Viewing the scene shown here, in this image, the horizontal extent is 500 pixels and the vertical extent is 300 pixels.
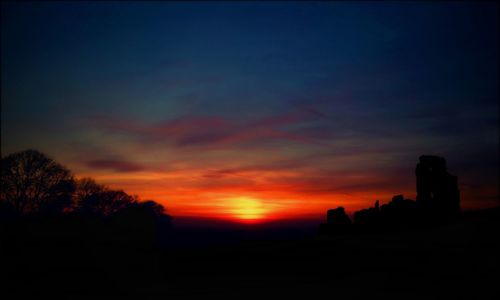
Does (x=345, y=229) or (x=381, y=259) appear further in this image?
(x=345, y=229)

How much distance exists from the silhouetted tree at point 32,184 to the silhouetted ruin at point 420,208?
108 feet

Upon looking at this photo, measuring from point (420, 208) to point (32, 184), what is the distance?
44382mm

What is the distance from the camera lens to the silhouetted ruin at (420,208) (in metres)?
37.6

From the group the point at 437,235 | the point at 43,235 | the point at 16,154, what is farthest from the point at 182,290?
the point at 16,154

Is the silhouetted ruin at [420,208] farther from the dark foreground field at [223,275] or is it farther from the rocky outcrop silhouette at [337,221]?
the dark foreground field at [223,275]

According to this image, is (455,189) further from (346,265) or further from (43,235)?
(43,235)

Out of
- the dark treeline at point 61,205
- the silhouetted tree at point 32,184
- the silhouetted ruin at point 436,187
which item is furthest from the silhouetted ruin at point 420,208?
the silhouetted tree at point 32,184

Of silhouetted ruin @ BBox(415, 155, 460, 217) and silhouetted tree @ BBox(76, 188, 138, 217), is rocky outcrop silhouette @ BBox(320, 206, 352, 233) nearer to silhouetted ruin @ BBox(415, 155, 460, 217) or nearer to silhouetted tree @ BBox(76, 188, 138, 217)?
silhouetted ruin @ BBox(415, 155, 460, 217)

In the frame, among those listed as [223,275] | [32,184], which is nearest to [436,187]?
[223,275]

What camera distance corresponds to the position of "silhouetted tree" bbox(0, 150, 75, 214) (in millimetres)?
37906

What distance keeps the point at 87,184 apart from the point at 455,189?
155ft

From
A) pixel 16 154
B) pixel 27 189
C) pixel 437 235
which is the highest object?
pixel 16 154

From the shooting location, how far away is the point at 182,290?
43.2 ft

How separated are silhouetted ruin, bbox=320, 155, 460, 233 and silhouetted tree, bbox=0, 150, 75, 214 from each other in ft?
108
